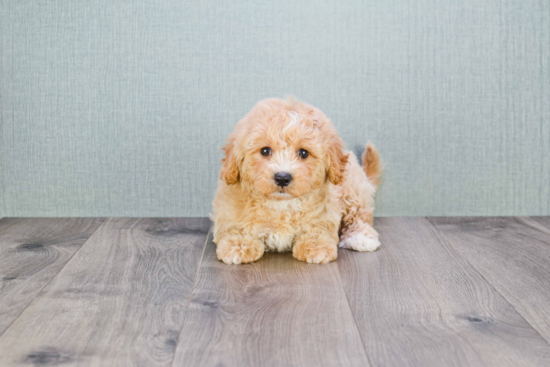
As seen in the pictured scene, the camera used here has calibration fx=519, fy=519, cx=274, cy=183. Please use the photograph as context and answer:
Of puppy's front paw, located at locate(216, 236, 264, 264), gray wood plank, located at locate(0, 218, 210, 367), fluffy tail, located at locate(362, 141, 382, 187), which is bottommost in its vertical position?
gray wood plank, located at locate(0, 218, 210, 367)

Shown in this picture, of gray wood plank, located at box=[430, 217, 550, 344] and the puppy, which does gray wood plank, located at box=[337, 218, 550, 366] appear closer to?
gray wood plank, located at box=[430, 217, 550, 344]

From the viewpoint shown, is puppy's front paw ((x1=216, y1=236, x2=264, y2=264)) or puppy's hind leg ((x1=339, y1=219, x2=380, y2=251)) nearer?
puppy's front paw ((x1=216, y1=236, x2=264, y2=264))

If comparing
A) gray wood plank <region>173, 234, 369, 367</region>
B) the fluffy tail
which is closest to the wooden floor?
gray wood plank <region>173, 234, 369, 367</region>

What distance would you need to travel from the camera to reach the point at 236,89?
109 inches

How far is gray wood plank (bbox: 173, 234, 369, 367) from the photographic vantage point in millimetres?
1410

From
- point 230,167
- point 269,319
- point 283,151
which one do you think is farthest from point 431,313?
point 230,167

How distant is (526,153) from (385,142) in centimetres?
81

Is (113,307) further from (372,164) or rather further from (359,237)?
(372,164)

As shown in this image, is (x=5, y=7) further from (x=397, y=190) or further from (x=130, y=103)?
(x=397, y=190)

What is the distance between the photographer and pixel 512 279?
6.52 feet

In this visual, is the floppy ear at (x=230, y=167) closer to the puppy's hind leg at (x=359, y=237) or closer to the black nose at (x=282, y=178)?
the black nose at (x=282, y=178)

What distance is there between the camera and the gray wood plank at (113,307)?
4.67 ft

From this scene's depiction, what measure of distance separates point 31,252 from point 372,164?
1.71m

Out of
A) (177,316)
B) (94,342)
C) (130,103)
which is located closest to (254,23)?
(130,103)
